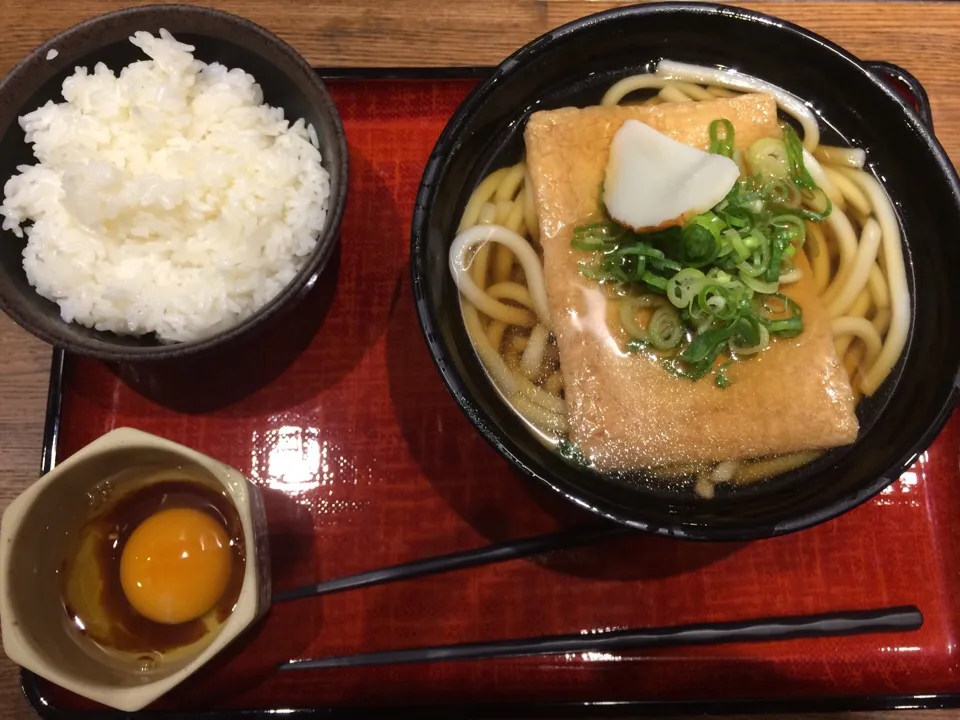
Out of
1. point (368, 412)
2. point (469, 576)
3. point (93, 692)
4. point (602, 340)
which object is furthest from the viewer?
point (368, 412)

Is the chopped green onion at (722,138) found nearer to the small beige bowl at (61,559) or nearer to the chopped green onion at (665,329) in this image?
the chopped green onion at (665,329)

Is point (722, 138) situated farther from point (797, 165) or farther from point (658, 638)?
point (658, 638)

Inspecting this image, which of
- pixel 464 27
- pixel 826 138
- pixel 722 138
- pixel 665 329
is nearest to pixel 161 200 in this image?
pixel 464 27

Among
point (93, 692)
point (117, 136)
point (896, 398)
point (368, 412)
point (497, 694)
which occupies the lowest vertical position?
point (497, 694)

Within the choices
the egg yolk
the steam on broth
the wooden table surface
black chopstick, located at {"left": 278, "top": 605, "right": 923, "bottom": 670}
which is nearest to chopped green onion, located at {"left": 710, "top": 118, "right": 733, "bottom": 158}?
the steam on broth

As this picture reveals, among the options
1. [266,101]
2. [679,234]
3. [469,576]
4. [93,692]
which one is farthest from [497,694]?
[266,101]

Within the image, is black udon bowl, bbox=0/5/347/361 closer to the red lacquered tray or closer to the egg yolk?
the red lacquered tray

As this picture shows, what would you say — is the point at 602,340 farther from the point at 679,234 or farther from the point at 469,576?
the point at 469,576
